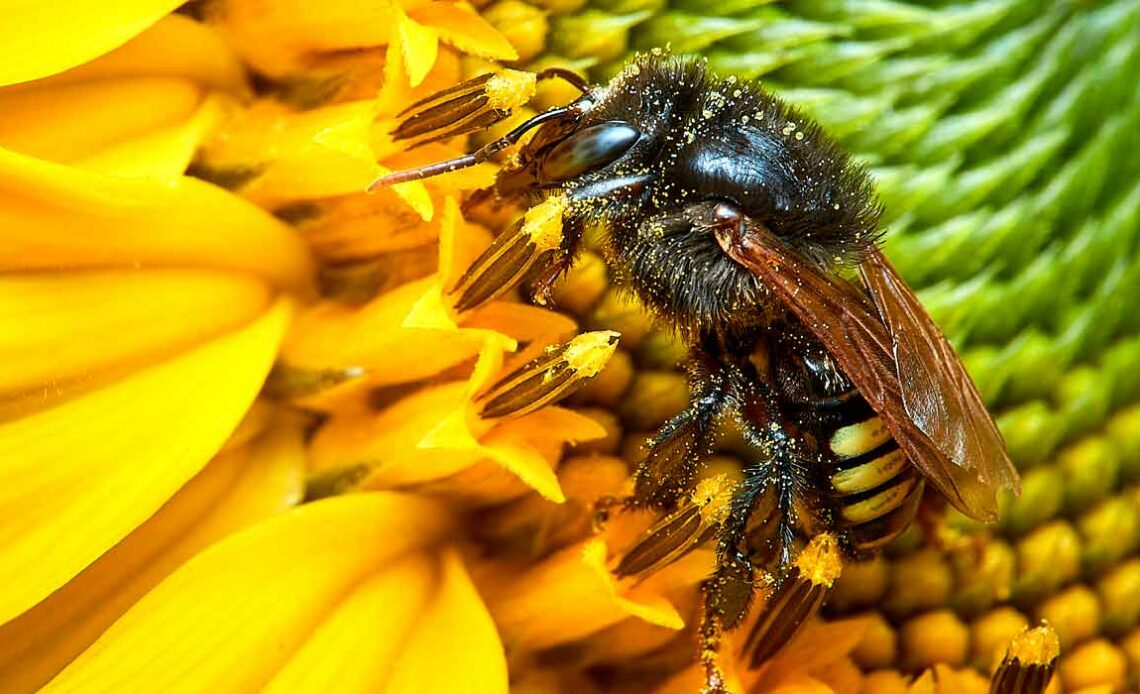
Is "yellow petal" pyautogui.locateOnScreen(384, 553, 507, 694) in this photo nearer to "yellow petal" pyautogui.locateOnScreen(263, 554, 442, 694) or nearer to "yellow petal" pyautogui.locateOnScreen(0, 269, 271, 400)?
"yellow petal" pyautogui.locateOnScreen(263, 554, 442, 694)

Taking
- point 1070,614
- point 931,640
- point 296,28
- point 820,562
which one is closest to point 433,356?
point 296,28

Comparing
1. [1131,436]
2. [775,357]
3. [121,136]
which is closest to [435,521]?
[775,357]

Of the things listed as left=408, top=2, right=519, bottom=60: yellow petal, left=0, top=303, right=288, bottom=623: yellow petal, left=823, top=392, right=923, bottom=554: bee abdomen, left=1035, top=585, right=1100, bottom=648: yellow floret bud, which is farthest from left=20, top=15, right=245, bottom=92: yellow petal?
left=1035, top=585, right=1100, bottom=648: yellow floret bud

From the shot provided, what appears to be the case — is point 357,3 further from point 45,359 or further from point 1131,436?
point 1131,436

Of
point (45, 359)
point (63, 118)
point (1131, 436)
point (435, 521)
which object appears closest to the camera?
point (45, 359)

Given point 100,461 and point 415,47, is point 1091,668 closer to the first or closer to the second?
point 415,47

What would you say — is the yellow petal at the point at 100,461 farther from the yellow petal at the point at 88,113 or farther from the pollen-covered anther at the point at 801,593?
the pollen-covered anther at the point at 801,593
